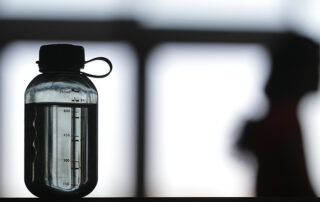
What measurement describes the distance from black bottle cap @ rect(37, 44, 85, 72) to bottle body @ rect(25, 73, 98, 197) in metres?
0.03

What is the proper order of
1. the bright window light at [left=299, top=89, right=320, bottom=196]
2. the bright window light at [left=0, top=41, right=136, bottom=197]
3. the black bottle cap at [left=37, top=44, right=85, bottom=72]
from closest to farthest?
the black bottle cap at [left=37, top=44, right=85, bottom=72]
the bright window light at [left=0, top=41, right=136, bottom=197]
the bright window light at [left=299, top=89, right=320, bottom=196]

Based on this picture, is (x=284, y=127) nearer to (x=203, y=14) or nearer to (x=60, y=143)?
(x=203, y=14)

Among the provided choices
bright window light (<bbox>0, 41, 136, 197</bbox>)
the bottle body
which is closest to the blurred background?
bright window light (<bbox>0, 41, 136, 197</bbox>)

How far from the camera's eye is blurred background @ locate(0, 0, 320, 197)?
1775mm

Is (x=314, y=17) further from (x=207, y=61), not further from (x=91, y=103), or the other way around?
(x=91, y=103)

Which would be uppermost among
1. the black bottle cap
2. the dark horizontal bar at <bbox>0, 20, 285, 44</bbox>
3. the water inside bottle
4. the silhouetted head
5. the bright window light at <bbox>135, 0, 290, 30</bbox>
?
the bright window light at <bbox>135, 0, 290, 30</bbox>

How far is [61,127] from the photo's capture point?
0.77m

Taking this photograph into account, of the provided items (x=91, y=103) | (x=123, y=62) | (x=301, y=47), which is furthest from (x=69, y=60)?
(x=301, y=47)

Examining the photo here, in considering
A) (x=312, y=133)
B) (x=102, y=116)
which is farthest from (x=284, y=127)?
(x=102, y=116)

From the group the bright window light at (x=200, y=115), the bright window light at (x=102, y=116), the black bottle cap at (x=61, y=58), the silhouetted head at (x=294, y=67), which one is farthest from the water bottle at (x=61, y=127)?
the silhouetted head at (x=294, y=67)

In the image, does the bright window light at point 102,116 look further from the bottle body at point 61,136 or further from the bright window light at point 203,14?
the bottle body at point 61,136

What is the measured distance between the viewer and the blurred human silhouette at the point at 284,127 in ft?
5.78

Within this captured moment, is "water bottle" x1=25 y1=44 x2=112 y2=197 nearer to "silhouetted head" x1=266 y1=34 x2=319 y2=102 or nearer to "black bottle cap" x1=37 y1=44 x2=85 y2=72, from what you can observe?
"black bottle cap" x1=37 y1=44 x2=85 y2=72

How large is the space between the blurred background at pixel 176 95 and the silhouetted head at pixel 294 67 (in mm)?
22
